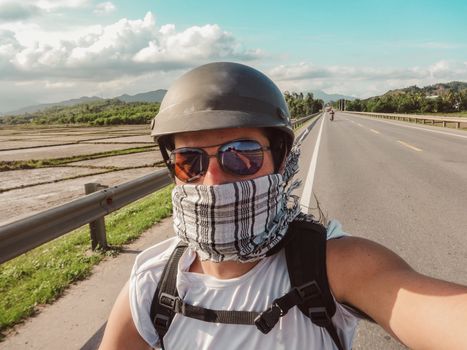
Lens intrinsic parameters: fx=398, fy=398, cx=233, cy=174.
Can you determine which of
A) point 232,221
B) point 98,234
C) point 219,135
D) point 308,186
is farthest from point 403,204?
point 232,221

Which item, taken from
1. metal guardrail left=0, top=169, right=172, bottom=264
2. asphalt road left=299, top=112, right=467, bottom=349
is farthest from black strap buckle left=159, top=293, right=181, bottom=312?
metal guardrail left=0, top=169, right=172, bottom=264

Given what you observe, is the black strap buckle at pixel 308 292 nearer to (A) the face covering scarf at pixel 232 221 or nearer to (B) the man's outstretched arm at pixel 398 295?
(B) the man's outstretched arm at pixel 398 295

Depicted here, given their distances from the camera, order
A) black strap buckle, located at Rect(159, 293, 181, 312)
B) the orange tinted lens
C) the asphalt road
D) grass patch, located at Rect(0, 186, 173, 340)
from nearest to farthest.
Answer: black strap buckle, located at Rect(159, 293, 181, 312) < the orange tinted lens < grass patch, located at Rect(0, 186, 173, 340) < the asphalt road

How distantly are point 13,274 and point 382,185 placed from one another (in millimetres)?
6828

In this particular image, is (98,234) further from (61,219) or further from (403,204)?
(403,204)

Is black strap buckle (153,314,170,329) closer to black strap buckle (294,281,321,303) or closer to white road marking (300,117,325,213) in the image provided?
black strap buckle (294,281,321,303)

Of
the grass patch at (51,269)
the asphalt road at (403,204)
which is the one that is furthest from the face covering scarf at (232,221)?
the grass patch at (51,269)

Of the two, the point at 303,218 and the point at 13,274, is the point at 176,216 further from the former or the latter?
the point at 13,274

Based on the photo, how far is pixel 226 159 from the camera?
153 cm

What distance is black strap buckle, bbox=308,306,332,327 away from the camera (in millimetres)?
1307

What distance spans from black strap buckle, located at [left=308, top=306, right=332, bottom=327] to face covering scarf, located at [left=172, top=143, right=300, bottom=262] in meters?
0.26

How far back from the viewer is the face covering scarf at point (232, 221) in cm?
143

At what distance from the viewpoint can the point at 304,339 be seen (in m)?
1.34

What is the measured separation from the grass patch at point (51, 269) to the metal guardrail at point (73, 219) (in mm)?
365
